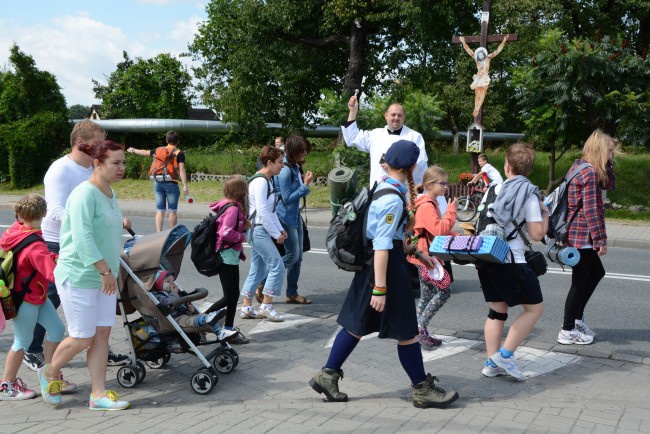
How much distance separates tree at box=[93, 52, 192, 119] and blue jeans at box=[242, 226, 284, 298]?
3123 centimetres

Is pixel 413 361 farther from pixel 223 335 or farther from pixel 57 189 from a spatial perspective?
pixel 57 189

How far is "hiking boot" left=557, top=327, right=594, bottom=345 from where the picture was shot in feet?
20.1

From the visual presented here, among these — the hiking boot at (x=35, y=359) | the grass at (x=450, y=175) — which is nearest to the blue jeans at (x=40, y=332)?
the hiking boot at (x=35, y=359)

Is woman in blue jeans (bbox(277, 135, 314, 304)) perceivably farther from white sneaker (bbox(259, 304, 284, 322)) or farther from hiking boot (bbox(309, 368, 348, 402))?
hiking boot (bbox(309, 368, 348, 402))

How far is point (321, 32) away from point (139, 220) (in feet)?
33.4

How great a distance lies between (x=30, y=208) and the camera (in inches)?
185

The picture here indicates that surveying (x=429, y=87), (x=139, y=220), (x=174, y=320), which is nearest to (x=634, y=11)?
(x=429, y=87)

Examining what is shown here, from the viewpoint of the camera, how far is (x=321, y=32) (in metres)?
24.4

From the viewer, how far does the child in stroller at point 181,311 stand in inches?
195

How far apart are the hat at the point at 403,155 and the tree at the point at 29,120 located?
1119 inches

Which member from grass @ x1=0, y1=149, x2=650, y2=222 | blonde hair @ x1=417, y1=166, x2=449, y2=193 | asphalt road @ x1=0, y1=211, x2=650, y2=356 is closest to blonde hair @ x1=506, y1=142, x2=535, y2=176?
blonde hair @ x1=417, y1=166, x2=449, y2=193

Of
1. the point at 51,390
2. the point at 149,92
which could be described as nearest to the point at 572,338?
the point at 51,390

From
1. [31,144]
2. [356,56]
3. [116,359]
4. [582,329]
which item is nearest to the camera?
[116,359]

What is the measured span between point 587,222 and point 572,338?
107 cm
